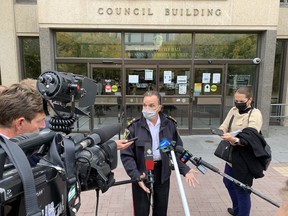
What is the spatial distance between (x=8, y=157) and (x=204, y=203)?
3.42 m

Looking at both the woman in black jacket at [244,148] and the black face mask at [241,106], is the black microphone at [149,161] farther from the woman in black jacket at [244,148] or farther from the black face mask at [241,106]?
the black face mask at [241,106]

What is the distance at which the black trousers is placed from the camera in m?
2.51

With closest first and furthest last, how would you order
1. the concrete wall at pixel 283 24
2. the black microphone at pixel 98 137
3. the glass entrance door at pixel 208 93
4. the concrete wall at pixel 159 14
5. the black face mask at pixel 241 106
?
the black microphone at pixel 98 137 → the black face mask at pixel 241 106 → the concrete wall at pixel 159 14 → the glass entrance door at pixel 208 93 → the concrete wall at pixel 283 24

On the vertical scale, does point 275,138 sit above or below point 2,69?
below

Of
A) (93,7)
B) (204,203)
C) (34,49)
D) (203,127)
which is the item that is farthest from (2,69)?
(204,203)

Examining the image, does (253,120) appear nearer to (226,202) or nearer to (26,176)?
(226,202)

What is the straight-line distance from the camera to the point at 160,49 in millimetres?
7133

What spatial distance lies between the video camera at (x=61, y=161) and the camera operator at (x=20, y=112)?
0.19 m

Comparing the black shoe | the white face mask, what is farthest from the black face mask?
the black shoe

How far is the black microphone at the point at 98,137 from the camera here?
1.12m

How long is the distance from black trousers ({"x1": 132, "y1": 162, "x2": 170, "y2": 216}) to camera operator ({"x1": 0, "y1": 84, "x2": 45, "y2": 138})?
4.64 feet

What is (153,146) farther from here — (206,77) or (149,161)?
(206,77)

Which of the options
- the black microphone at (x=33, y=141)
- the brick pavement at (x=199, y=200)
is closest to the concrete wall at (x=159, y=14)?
the brick pavement at (x=199, y=200)

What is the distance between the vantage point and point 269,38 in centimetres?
675
